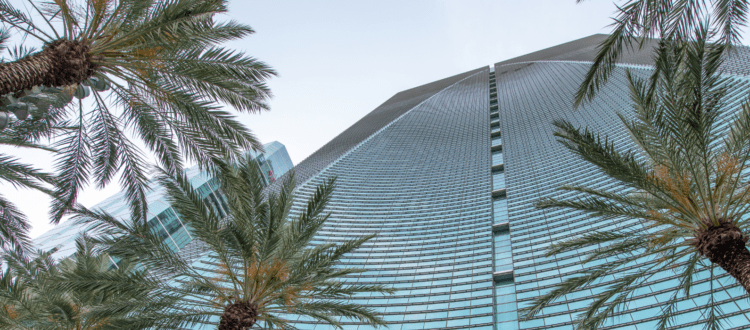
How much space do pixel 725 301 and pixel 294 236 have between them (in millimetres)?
17861

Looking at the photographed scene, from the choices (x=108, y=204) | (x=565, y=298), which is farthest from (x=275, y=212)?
(x=108, y=204)

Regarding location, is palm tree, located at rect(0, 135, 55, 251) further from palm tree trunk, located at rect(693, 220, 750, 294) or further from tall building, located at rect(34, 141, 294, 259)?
tall building, located at rect(34, 141, 294, 259)

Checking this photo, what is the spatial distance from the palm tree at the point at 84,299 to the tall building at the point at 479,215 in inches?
260

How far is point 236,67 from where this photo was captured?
8.54 m

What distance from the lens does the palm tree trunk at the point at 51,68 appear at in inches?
233

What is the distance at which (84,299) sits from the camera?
10.7 meters

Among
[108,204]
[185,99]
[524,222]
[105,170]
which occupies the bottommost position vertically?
[524,222]

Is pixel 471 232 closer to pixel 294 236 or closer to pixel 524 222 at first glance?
pixel 524 222

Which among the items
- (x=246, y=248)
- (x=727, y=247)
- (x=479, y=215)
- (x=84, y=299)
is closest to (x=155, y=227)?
(x=479, y=215)

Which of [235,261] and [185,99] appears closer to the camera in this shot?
[185,99]

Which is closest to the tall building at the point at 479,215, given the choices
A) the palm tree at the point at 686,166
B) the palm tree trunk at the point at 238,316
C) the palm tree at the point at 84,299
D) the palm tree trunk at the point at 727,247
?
the palm tree at the point at 686,166

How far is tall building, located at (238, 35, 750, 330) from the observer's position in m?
23.0

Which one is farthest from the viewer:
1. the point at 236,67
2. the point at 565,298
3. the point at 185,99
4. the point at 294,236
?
the point at 565,298

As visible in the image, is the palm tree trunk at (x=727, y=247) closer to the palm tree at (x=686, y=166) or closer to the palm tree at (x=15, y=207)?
the palm tree at (x=686, y=166)
